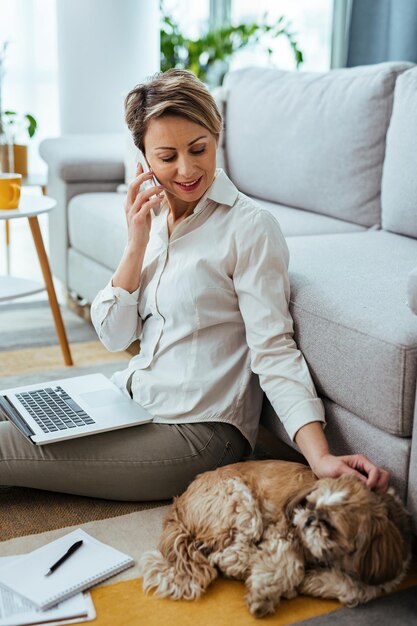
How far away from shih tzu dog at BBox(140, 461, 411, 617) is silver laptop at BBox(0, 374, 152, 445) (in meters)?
0.29

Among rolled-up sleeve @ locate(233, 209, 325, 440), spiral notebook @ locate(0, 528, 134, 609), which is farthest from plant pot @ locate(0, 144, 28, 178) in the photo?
spiral notebook @ locate(0, 528, 134, 609)

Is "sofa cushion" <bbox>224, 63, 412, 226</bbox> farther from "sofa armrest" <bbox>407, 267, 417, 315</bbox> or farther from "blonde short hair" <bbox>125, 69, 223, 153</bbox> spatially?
"sofa armrest" <bbox>407, 267, 417, 315</bbox>

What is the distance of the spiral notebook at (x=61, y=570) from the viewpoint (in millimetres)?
1506

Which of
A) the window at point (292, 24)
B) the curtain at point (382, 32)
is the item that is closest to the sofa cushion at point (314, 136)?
the curtain at point (382, 32)

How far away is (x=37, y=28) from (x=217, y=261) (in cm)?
361

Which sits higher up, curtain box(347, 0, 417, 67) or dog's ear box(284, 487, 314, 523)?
curtain box(347, 0, 417, 67)

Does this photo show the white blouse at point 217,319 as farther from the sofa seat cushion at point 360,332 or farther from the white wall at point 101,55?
the white wall at point 101,55

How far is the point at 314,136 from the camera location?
285 centimetres

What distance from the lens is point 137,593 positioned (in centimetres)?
155

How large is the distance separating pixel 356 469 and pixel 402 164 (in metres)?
1.20

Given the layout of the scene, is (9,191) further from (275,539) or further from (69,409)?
(275,539)

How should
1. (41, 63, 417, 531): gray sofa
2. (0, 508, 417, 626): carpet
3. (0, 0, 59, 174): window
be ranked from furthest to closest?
(0, 0, 59, 174): window, (41, 63, 417, 531): gray sofa, (0, 508, 417, 626): carpet

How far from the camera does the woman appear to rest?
1.74 metres

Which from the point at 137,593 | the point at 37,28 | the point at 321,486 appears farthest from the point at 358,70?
the point at 37,28
